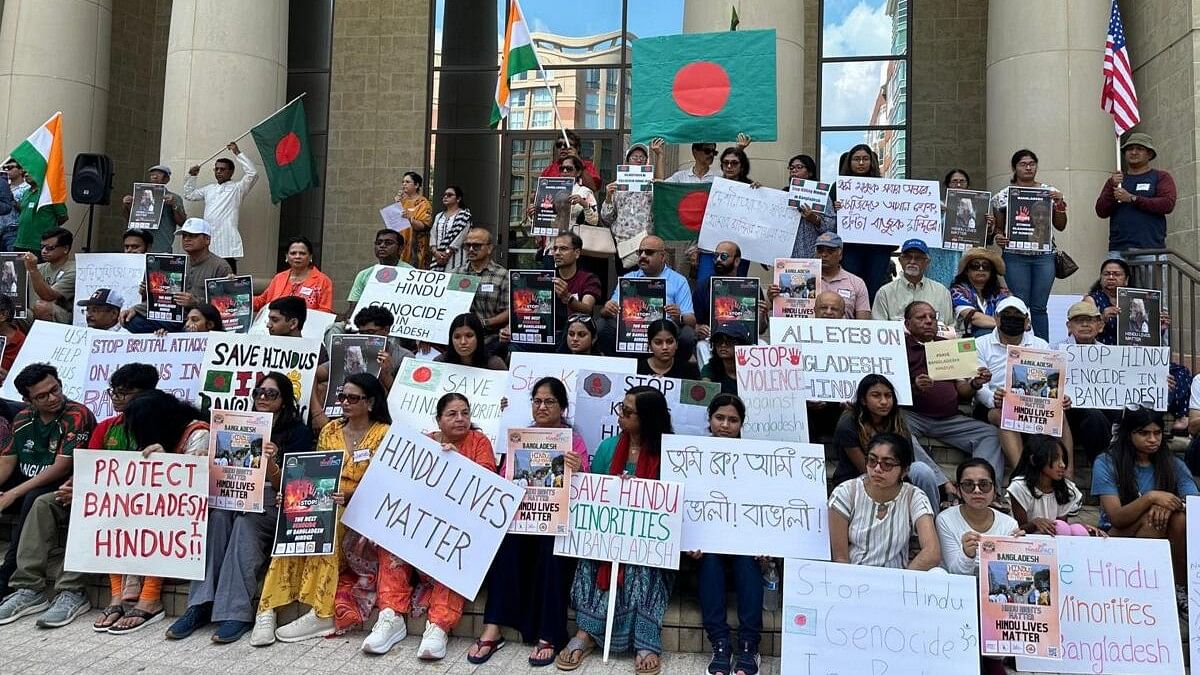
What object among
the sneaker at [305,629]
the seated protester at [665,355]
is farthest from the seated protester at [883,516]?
the sneaker at [305,629]

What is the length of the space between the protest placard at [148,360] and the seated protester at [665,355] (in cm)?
363

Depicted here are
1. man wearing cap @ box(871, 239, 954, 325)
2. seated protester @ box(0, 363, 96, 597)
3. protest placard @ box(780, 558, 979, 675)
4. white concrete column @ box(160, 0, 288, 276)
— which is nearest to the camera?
protest placard @ box(780, 558, 979, 675)

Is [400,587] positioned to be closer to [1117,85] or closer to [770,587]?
[770,587]

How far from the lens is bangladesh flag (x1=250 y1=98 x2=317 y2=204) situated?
11.1 meters

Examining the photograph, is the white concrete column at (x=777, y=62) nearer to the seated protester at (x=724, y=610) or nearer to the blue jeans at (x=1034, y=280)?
the blue jeans at (x=1034, y=280)

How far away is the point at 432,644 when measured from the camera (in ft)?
18.0

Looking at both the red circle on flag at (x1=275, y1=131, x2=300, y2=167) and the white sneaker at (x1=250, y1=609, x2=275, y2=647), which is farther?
the red circle on flag at (x1=275, y1=131, x2=300, y2=167)

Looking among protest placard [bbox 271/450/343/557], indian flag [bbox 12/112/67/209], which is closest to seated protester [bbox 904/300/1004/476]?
protest placard [bbox 271/450/343/557]

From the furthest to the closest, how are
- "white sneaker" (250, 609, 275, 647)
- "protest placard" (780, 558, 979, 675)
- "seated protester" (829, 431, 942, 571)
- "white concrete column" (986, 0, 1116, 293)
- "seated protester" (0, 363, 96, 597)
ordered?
"white concrete column" (986, 0, 1116, 293) → "seated protester" (0, 363, 96, 597) → "white sneaker" (250, 609, 275, 647) → "seated protester" (829, 431, 942, 571) → "protest placard" (780, 558, 979, 675)

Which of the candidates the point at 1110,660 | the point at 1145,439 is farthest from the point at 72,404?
the point at 1145,439

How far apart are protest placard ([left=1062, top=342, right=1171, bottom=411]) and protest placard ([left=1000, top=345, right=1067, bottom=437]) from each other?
1010 millimetres

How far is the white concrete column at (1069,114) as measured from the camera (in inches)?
400

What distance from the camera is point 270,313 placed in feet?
24.8

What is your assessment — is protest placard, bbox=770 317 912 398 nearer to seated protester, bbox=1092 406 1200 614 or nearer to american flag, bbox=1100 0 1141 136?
seated protester, bbox=1092 406 1200 614
